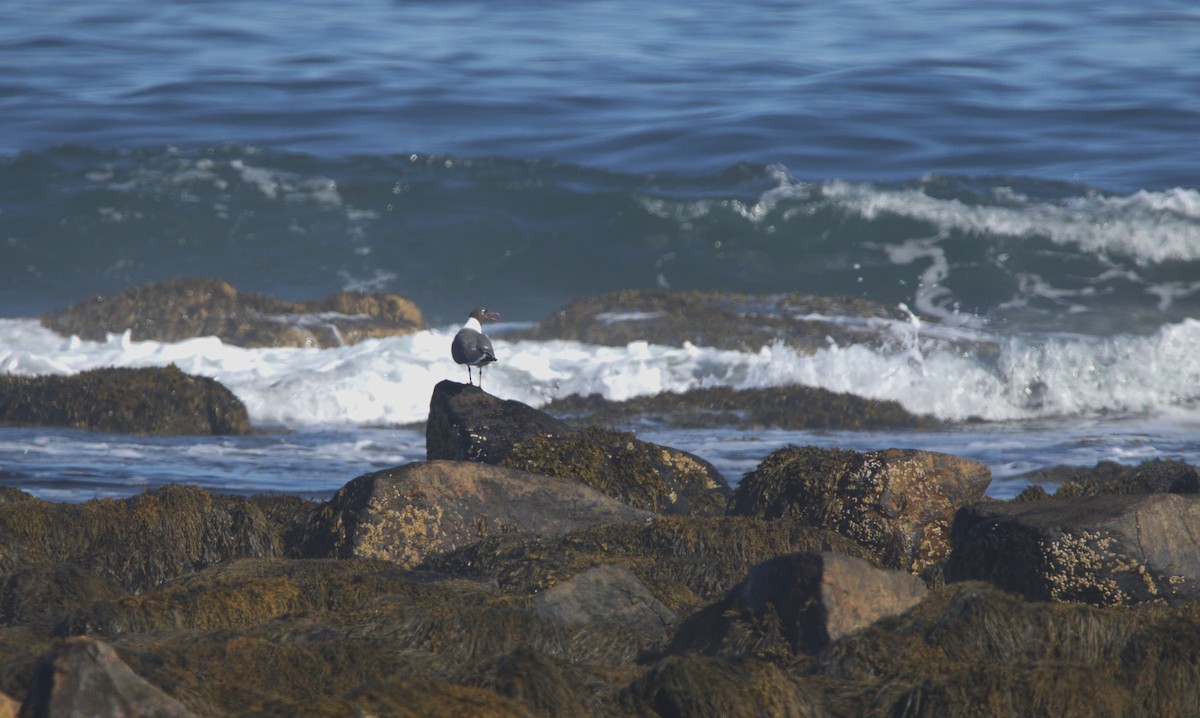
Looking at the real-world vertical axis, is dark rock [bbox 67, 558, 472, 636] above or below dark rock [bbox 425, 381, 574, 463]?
below

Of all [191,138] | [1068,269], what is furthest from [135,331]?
[1068,269]

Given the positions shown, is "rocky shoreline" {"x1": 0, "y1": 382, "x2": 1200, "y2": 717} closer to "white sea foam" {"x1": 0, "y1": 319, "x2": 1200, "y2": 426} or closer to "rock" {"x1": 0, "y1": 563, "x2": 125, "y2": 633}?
"rock" {"x1": 0, "y1": 563, "x2": 125, "y2": 633}

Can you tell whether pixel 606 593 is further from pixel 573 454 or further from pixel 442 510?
pixel 573 454

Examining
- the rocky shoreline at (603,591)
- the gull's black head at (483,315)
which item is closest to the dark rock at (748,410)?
the gull's black head at (483,315)

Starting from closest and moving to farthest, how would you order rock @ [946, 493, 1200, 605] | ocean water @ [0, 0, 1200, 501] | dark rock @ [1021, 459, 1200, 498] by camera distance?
1. rock @ [946, 493, 1200, 605]
2. dark rock @ [1021, 459, 1200, 498]
3. ocean water @ [0, 0, 1200, 501]

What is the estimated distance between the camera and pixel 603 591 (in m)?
5.01

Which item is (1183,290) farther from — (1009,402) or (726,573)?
(726,573)

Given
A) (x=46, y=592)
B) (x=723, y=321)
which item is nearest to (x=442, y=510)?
(x=46, y=592)

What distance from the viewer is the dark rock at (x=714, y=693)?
4.04 metres

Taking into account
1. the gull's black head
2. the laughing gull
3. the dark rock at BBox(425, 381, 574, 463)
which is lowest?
the dark rock at BBox(425, 381, 574, 463)

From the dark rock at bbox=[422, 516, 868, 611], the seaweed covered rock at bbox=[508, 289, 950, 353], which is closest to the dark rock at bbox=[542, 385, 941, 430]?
the seaweed covered rock at bbox=[508, 289, 950, 353]

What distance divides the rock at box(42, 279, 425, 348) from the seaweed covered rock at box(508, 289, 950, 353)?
184 centimetres

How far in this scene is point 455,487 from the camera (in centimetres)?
655

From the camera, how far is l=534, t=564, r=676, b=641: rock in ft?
15.9
